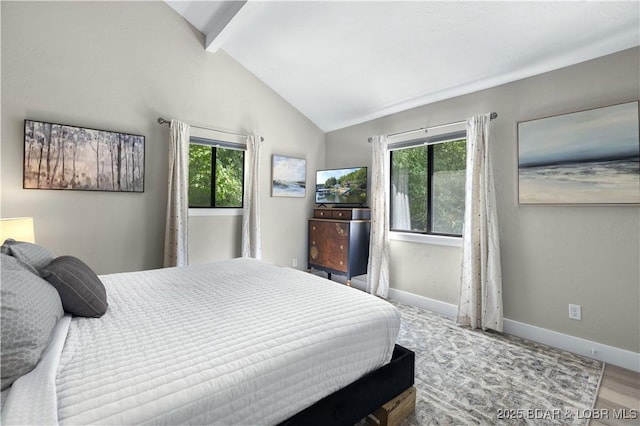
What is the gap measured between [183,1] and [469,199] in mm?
3714

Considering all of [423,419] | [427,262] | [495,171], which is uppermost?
[495,171]

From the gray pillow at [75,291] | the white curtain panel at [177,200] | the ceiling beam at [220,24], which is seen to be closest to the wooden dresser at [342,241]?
the white curtain panel at [177,200]

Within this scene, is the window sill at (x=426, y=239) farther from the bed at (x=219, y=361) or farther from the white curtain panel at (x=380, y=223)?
the bed at (x=219, y=361)

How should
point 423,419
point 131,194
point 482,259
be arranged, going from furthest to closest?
1. point 131,194
2. point 482,259
3. point 423,419

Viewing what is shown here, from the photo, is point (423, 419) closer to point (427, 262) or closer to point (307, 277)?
point (307, 277)

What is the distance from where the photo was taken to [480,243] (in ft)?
9.32

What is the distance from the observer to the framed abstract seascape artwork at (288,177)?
13.9ft

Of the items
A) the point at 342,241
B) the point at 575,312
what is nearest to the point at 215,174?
the point at 342,241

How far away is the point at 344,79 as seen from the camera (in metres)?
3.59

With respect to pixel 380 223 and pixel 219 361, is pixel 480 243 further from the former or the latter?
pixel 219 361

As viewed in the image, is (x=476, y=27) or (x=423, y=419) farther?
(x=476, y=27)

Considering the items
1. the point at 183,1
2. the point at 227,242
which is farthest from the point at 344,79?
the point at 227,242

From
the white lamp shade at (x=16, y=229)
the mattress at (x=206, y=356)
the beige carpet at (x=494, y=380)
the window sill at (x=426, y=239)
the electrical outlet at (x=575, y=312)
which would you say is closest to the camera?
the mattress at (x=206, y=356)

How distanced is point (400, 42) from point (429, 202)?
175cm
